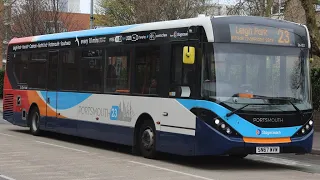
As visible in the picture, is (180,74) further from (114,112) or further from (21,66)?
(21,66)

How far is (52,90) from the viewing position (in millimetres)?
17641

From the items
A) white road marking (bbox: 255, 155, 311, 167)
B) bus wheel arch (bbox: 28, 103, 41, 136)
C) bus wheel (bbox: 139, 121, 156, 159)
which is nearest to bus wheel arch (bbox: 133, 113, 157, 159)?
bus wheel (bbox: 139, 121, 156, 159)

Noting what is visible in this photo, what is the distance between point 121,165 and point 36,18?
93.5 ft

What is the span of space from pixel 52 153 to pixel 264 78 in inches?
206

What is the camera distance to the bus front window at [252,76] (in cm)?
1156

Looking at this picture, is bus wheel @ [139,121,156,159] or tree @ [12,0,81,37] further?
tree @ [12,0,81,37]

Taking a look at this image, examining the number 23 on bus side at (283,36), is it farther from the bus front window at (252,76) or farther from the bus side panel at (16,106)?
the bus side panel at (16,106)

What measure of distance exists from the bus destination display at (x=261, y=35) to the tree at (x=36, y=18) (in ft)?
92.3

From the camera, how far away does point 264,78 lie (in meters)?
11.8

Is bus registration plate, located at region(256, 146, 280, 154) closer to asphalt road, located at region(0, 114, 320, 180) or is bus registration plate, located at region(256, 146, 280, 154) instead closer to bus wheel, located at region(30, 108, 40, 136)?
asphalt road, located at region(0, 114, 320, 180)

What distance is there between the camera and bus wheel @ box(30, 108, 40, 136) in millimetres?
18719

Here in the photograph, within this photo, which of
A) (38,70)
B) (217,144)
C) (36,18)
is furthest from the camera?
(36,18)

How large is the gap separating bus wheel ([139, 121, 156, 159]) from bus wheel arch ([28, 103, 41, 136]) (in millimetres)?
6045

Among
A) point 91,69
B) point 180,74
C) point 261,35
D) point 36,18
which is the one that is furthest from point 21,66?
point 36,18
